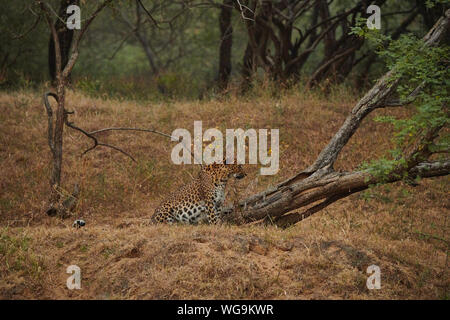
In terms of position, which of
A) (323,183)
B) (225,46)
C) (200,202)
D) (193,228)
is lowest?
(193,228)

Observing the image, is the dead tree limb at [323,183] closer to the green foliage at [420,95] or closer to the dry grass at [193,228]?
the dry grass at [193,228]

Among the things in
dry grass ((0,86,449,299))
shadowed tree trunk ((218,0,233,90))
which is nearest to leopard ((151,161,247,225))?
dry grass ((0,86,449,299))

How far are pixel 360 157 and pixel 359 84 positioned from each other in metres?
5.28

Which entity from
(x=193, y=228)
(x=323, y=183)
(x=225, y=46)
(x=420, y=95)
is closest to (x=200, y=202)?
(x=193, y=228)

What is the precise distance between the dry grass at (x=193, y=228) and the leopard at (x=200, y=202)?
0.35 metres

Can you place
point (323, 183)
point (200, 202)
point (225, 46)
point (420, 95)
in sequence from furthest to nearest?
point (225, 46)
point (200, 202)
point (323, 183)
point (420, 95)

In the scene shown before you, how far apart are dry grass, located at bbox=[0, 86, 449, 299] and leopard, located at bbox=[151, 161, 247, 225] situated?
35cm

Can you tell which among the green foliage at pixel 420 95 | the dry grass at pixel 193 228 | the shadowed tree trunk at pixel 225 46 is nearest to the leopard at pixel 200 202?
the dry grass at pixel 193 228

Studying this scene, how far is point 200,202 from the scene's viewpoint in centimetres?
905

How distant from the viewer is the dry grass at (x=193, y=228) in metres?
6.83

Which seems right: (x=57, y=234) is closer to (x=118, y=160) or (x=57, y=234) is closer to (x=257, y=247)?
(x=257, y=247)

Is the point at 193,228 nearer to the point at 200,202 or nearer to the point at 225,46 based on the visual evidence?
the point at 200,202

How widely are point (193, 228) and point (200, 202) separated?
827 millimetres

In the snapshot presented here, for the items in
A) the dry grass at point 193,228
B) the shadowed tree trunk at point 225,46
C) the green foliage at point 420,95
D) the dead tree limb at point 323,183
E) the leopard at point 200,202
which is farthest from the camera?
the shadowed tree trunk at point 225,46
